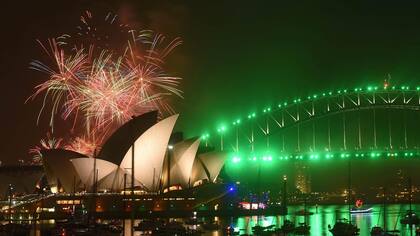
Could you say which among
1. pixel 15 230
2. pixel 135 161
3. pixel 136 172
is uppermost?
pixel 135 161

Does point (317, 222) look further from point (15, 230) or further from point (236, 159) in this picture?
point (15, 230)

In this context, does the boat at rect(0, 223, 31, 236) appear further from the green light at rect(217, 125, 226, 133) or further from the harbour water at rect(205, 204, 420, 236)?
the green light at rect(217, 125, 226, 133)

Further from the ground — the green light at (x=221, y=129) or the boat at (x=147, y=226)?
the green light at (x=221, y=129)

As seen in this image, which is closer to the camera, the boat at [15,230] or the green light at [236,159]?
the boat at [15,230]

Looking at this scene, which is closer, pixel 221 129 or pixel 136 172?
pixel 136 172

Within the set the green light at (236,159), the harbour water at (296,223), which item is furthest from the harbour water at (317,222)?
the green light at (236,159)

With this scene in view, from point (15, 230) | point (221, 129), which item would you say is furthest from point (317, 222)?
point (221, 129)

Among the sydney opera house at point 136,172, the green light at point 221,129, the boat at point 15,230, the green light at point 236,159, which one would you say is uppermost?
the green light at point 221,129

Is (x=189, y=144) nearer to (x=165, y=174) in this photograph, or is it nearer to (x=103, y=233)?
(x=165, y=174)

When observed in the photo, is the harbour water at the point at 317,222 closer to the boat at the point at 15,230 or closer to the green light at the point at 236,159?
the boat at the point at 15,230

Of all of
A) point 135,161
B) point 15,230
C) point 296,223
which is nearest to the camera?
point 15,230

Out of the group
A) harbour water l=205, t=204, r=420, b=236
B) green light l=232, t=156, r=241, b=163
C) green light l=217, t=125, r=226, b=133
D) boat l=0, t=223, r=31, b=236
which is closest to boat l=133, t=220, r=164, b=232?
harbour water l=205, t=204, r=420, b=236

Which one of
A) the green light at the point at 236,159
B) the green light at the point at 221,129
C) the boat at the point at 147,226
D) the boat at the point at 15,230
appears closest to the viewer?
→ the boat at the point at 15,230
